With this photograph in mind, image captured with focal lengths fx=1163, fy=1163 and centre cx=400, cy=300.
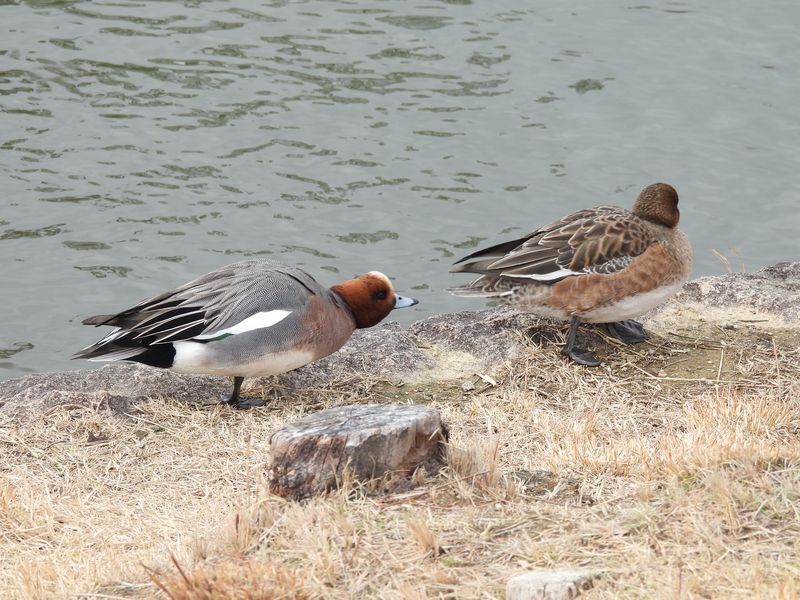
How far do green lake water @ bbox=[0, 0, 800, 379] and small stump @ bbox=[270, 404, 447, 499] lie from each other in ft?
12.5

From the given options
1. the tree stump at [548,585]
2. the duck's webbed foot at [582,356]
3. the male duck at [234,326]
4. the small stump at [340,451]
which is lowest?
the duck's webbed foot at [582,356]

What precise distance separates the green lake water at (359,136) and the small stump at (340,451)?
12.5 feet

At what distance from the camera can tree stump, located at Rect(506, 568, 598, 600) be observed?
10.3 feet

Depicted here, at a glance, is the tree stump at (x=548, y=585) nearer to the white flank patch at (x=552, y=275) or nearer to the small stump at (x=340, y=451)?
the small stump at (x=340, y=451)

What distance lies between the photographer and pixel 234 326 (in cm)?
568

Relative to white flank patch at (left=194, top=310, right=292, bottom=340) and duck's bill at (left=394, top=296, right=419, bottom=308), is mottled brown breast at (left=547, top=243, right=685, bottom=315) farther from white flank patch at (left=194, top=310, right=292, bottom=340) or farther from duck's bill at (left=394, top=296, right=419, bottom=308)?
white flank patch at (left=194, top=310, right=292, bottom=340)

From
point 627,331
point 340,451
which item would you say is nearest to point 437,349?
point 627,331

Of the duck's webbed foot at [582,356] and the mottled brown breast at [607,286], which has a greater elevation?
the mottled brown breast at [607,286]

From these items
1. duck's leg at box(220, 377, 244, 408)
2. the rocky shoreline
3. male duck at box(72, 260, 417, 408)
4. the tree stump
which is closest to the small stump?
the tree stump

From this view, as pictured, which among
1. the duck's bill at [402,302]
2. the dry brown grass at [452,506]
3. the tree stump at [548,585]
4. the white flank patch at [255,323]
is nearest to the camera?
the tree stump at [548,585]

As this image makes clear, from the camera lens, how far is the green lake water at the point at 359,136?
27.8 feet

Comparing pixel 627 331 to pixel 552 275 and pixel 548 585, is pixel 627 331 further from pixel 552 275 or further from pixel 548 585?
pixel 548 585

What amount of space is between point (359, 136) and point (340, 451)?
19.6 feet

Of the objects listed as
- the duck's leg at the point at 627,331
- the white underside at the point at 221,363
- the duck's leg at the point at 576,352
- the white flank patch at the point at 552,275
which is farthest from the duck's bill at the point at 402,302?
the duck's leg at the point at 627,331
